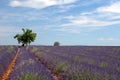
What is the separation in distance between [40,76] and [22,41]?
53.3 metres

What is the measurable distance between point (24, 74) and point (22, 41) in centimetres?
5282

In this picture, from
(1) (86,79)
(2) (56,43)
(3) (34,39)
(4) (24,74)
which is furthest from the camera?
(2) (56,43)

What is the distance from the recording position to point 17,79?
27.7 feet

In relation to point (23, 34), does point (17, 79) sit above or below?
below

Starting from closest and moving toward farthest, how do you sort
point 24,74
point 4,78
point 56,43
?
1. point 24,74
2. point 4,78
3. point 56,43

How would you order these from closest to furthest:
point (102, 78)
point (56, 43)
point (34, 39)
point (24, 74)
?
point (102, 78), point (24, 74), point (34, 39), point (56, 43)

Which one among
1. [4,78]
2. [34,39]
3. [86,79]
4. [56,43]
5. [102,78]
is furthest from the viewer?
[56,43]

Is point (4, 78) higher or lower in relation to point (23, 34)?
lower

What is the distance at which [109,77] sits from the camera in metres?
7.55

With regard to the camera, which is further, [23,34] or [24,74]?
[23,34]

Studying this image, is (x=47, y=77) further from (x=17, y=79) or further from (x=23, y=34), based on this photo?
(x=23, y=34)

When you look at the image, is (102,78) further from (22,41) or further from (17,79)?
(22,41)

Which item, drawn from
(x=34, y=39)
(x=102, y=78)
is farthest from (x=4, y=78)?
(x=34, y=39)

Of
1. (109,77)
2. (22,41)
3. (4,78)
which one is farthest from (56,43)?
(109,77)
